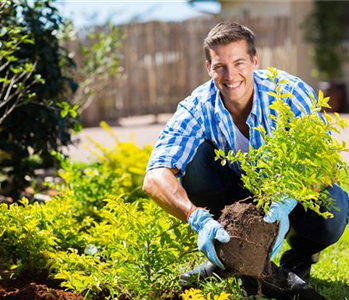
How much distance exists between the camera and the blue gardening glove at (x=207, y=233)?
8.70ft

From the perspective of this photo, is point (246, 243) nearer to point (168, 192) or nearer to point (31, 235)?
point (168, 192)

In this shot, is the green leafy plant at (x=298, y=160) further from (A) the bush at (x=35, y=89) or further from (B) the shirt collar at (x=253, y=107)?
(A) the bush at (x=35, y=89)

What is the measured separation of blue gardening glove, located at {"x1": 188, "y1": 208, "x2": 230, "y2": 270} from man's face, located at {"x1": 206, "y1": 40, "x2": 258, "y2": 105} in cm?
73

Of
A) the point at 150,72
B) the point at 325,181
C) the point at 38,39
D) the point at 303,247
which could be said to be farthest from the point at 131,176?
the point at 150,72

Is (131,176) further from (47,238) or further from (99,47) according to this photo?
(99,47)

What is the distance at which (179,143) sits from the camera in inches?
126

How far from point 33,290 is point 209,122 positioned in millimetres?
1193

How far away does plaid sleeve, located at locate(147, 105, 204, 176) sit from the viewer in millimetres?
3131

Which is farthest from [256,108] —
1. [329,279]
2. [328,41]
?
[328,41]

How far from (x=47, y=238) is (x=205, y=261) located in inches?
31.7

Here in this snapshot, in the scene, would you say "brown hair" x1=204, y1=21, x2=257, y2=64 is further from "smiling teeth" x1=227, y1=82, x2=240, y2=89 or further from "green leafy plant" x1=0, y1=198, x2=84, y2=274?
"green leafy plant" x1=0, y1=198, x2=84, y2=274

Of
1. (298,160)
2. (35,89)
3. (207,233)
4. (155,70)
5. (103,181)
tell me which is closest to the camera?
(298,160)

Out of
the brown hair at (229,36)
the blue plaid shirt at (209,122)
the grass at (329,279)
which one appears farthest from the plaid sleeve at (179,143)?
the grass at (329,279)

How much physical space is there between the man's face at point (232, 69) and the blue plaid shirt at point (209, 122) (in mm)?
94
